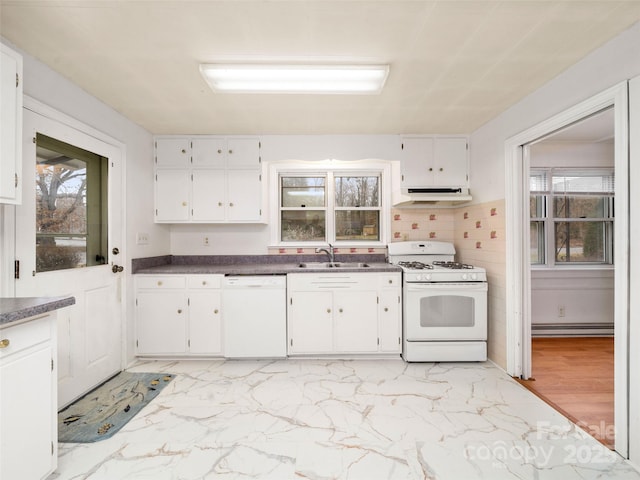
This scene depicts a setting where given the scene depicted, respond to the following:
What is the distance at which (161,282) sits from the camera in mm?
3000

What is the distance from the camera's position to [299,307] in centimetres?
302

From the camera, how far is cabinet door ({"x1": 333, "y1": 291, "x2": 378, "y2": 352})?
3.01 metres

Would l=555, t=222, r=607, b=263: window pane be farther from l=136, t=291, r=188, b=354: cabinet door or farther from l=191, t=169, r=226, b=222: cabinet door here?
l=136, t=291, r=188, b=354: cabinet door

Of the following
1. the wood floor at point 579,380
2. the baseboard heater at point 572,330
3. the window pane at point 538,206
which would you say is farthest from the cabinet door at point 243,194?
the baseboard heater at point 572,330

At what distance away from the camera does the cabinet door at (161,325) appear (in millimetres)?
3000

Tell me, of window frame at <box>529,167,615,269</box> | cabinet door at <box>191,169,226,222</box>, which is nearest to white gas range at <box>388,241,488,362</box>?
window frame at <box>529,167,615,269</box>

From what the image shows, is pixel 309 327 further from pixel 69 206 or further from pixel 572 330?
pixel 572 330

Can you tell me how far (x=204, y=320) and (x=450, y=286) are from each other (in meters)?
2.44

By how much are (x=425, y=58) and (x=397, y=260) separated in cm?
211

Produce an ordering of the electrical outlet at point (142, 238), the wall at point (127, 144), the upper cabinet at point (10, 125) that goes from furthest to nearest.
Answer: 1. the electrical outlet at point (142, 238)
2. the wall at point (127, 144)
3. the upper cabinet at point (10, 125)

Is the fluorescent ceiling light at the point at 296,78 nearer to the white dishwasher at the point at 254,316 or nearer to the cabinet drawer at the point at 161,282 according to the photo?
the white dishwasher at the point at 254,316

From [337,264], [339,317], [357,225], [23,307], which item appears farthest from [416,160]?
[23,307]

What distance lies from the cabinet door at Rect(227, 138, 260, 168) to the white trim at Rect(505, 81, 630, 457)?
251cm

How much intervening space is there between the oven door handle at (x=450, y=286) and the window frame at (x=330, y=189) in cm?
84
